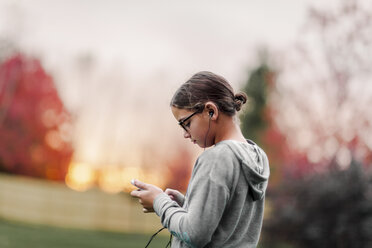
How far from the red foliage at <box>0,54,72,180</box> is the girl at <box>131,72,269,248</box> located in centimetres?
2203

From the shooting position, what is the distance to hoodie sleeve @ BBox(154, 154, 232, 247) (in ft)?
5.57

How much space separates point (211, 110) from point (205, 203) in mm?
362

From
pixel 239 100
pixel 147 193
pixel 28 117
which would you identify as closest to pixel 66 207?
pixel 28 117

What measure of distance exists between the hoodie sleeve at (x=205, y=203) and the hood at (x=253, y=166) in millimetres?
67

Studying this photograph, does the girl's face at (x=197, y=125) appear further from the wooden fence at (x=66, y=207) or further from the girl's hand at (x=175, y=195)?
the wooden fence at (x=66, y=207)

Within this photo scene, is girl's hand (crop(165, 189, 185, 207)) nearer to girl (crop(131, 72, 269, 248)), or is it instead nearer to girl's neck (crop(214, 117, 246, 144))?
girl (crop(131, 72, 269, 248))

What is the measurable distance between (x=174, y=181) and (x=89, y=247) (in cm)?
1984

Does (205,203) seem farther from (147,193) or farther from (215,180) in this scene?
(147,193)

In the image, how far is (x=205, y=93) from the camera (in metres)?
1.86

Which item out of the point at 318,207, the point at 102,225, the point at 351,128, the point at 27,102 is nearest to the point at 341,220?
the point at 318,207

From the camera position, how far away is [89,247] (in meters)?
11.2

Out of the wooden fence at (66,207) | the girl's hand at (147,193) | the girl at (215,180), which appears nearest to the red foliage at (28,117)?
the wooden fence at (66,207)

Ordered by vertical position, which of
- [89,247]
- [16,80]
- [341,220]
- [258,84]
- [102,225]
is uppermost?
[258,84]

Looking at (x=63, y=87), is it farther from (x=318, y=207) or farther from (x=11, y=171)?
(x=318, y=207)
